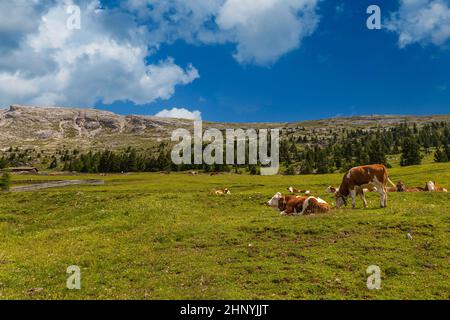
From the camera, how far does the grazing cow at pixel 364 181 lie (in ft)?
95.0

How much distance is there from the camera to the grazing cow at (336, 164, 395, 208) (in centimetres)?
2896

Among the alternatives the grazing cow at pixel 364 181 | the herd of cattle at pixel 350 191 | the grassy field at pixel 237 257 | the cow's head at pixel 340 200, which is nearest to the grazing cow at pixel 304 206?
the herd of cattle at pixel 350 191

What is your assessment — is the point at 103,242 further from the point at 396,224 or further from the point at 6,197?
the point at 6,197

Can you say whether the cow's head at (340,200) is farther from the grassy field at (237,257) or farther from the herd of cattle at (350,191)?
the grassy field at (237,257)

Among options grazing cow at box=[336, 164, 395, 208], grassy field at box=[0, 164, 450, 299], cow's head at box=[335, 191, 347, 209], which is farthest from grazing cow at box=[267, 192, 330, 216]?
grazing cow at box=[336, 164, 395, 208]

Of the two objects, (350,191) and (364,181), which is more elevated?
(364,181)

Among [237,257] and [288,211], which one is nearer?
[237,257]

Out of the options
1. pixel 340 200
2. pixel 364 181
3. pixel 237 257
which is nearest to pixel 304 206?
pixel 340 200

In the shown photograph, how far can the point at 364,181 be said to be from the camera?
29594mm

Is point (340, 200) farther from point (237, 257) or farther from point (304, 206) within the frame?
point (237, 257)
